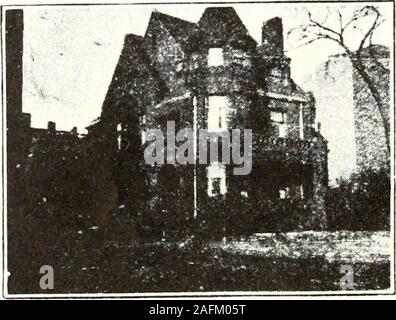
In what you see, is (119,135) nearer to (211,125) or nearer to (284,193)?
(211,125)

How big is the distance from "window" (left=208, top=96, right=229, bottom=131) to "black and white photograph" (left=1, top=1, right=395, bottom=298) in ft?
0.96

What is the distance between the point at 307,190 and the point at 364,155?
0.67m

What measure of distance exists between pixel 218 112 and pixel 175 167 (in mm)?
1026

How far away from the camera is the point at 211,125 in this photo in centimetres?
567

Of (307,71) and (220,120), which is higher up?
(307,71)

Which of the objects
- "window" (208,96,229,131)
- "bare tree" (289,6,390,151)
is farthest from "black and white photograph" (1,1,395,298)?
"window" (208,96,229,131)

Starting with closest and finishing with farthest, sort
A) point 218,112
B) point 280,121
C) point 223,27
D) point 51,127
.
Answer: point 51,127 < point 223,27 < point 280,121 < point 218,112

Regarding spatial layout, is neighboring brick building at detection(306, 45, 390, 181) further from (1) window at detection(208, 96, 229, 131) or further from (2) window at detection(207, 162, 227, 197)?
(2) window at detection(207, 162, 227, 197)

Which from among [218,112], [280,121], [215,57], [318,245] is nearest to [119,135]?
[218,112]

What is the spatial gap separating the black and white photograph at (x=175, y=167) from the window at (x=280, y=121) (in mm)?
353

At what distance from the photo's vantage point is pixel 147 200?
5.49 m
